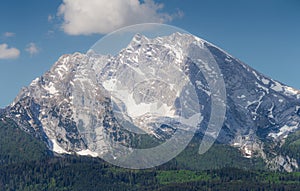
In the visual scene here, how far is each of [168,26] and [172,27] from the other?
212 cm

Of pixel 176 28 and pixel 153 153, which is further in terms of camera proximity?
pixel 153 153

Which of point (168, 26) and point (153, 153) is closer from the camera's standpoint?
point (168, 26)

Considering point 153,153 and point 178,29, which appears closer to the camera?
point 178,29

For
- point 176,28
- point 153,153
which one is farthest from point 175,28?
point 153,153

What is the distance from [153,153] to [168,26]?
67.9 m

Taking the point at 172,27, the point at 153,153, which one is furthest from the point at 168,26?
the point at 153,153

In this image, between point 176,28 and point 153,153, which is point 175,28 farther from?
point 153,153

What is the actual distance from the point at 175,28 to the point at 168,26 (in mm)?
2947

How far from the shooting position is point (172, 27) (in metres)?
126

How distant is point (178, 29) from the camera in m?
125

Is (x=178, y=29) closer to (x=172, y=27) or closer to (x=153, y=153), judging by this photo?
(x=172, y=27)

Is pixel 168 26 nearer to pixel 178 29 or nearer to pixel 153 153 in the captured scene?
pixel 178 29

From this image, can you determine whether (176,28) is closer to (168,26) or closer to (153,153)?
(168,26)

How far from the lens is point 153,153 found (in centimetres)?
19075
